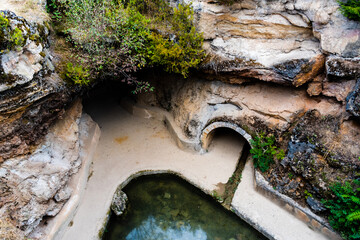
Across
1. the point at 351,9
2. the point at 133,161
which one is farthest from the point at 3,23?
the point at 351,9

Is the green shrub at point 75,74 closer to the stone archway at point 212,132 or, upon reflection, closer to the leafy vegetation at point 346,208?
the stone archway at point 212,132

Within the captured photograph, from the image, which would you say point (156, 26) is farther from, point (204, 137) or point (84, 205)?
point (84, 205)

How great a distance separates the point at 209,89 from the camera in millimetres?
10961

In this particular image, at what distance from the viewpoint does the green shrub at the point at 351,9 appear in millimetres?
7060

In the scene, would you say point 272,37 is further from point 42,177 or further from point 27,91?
point 42,177

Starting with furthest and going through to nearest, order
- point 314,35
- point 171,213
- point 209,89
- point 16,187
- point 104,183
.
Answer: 1. point 209,89
2. point 104,183
3. point 171,213
4. point 314,35
5. point 16,187

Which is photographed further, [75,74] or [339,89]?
[339,89]

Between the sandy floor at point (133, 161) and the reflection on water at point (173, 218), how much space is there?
617mm

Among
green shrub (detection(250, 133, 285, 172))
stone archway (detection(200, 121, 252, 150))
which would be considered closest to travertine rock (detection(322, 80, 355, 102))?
green shrub (detection(250, 133, 285, 172))

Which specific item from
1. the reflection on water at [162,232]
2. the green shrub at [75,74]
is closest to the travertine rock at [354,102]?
the reflection on water at [162,232]

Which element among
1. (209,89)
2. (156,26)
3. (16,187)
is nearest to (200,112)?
(209,89)

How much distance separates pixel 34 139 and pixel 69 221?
3266 mm

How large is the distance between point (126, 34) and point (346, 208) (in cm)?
967

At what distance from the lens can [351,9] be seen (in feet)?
23.4
